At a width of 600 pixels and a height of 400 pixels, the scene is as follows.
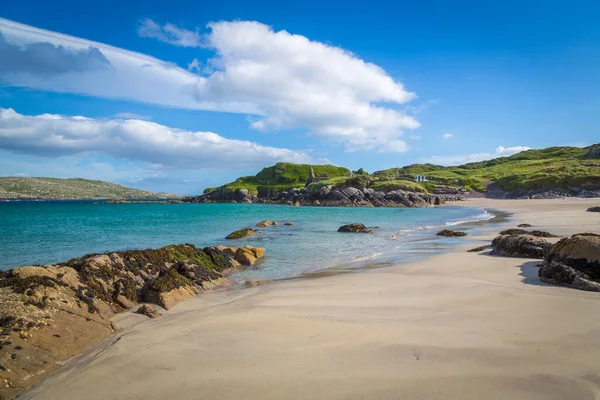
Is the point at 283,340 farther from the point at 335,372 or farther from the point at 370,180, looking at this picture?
the point at 370,180

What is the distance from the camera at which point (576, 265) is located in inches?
387

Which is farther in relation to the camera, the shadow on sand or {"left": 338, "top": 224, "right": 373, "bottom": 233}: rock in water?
{"left": 338, "top": 224, "right": 373, "bottom": 233}: rock in water

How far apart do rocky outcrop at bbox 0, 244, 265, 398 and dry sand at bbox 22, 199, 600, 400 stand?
1.46 ft

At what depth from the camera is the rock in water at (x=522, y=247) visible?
13.8 meters

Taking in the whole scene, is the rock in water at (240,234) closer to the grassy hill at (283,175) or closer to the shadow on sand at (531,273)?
the shadow on sand at (531,273)

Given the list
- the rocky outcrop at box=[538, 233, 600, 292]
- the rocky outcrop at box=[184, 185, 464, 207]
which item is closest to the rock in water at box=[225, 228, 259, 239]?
the rocky outcrop at box=[538, 233, 600, 292]

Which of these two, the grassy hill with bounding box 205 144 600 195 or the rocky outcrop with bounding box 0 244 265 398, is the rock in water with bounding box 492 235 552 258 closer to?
the rocky outcrop with bounding box 0 244 265 398

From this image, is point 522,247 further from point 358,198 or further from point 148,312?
point 358,198

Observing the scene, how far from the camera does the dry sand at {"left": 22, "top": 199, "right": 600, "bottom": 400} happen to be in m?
4.46

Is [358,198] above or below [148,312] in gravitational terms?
above

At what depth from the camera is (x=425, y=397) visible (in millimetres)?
4168

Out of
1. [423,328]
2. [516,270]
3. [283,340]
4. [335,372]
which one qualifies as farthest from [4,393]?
[516,270]

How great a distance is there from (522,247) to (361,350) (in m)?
12.0

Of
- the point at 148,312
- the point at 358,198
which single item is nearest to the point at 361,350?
the point at 148,312
